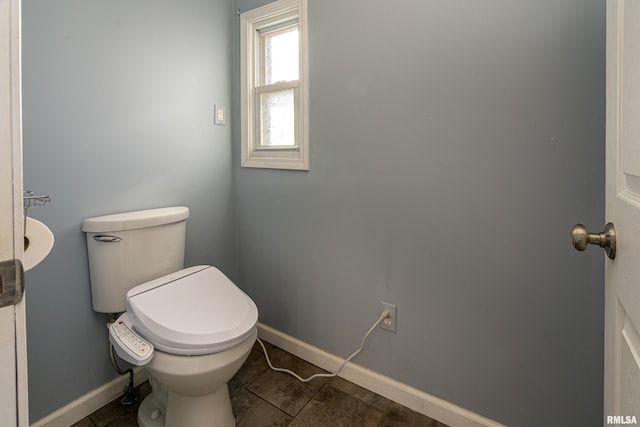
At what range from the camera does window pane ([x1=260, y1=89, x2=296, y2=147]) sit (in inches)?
67.4

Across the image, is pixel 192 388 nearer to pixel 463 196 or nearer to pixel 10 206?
pixel 10 206

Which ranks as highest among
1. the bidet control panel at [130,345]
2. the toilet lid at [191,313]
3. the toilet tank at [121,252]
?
the toilet tank at [121,252]

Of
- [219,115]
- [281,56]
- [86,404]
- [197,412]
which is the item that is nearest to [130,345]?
[197,412]

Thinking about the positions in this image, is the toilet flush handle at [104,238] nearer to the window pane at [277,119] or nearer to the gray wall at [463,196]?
the gray wall at [463,196]

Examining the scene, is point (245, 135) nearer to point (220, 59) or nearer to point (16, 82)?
point (220, 59)

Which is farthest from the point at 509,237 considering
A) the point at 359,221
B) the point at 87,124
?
the point at 87,124

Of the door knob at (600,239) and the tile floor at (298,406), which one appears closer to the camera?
the door knob at (600,239)

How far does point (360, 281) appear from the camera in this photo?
4.82 feet

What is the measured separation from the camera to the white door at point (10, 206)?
1.32ft

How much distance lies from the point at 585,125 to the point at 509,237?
408mm

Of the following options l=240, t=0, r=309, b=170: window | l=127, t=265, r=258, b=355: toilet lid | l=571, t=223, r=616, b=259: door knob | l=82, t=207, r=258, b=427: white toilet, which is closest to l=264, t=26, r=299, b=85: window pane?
l=240, t=0, r=309, b=170: window

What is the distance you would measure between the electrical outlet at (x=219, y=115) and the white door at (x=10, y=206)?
1365mm

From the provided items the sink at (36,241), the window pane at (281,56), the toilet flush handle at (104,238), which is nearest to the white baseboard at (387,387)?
the toilet flush handle at (104,238)

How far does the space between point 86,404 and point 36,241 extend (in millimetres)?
1052
